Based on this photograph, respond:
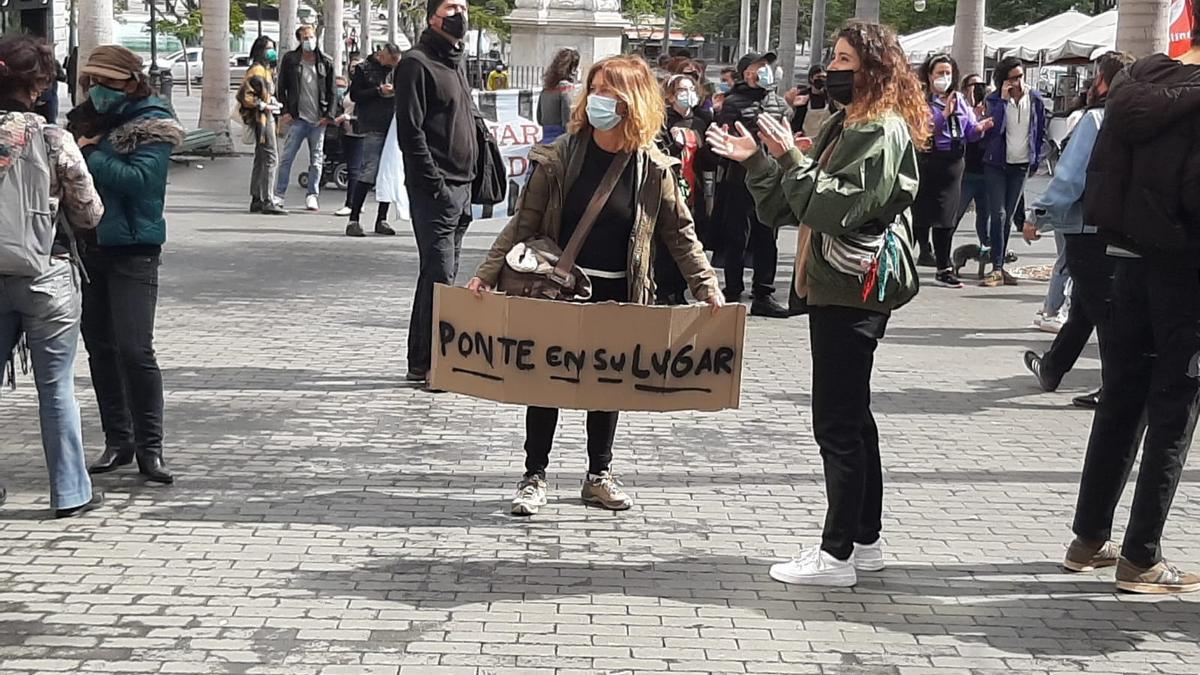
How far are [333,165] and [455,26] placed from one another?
1321 cm

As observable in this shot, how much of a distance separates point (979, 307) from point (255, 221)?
26.2 feet

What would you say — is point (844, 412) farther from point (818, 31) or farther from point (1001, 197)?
point (818, 31)

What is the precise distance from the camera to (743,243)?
12.8 metres

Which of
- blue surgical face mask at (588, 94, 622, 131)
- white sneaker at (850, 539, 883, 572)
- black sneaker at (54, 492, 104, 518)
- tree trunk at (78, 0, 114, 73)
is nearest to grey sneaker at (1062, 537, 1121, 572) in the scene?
white sneaker at (850, 539, 883, 572)

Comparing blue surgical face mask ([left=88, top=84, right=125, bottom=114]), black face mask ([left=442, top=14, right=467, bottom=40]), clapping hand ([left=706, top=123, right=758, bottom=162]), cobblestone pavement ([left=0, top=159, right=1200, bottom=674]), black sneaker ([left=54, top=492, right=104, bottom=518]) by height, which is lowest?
cobblestone pavement ([left=0, top=159, right=1200, bottom=674])

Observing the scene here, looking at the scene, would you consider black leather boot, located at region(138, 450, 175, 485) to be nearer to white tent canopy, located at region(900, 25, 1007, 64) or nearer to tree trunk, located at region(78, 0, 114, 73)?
tree trunk, located at region(78, 0, 114, 73)

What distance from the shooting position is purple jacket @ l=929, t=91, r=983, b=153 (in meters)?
13.7

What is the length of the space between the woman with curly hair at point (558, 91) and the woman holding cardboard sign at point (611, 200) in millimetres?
7542

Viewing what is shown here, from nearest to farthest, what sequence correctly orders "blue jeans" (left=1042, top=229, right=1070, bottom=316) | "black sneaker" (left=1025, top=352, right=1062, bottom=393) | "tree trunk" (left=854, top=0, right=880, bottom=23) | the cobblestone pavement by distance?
the cobblestone pavement < "black sneaker" (left=1025, top=352, right=1062, bottom=393) < "blue jeans" (left=1042, top=229, right=1070, bottom=316) < "tree trunk" (left=854, top=0, right=880, bottom=23)

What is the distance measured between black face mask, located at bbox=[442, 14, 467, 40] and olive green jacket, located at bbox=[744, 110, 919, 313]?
12.1 ft

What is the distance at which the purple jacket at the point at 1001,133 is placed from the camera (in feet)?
46.8

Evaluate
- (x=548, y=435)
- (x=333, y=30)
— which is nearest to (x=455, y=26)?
(x=548, y=435)

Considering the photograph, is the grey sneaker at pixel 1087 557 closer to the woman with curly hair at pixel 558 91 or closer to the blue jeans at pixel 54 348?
the blue jeans at pixel 54 348

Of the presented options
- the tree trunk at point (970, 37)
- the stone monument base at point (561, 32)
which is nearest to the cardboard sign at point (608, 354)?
the tree trunk at point (970, 37)
